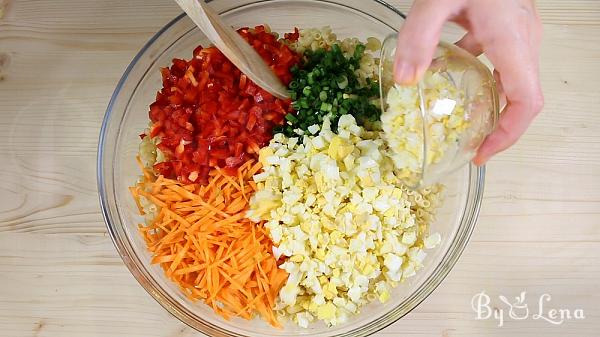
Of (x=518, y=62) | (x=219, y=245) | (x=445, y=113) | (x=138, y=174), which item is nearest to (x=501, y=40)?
(x=518, y=62)

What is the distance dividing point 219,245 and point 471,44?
0.72m

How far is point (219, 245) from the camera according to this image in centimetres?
142

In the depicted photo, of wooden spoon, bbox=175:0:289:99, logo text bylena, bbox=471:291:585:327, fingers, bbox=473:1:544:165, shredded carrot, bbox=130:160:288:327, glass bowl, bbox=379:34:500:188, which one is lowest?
shredded carrot, bbox=130:160:288:327

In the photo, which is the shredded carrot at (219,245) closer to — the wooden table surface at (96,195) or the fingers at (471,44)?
the wooden table surface at (96,195)

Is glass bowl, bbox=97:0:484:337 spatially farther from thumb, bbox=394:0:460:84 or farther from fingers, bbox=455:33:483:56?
thumb, bbox=394:0:460:84

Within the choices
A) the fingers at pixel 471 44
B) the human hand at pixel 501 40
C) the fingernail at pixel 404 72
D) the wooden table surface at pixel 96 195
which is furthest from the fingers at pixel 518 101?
the wooden table surface at pixel 96 195

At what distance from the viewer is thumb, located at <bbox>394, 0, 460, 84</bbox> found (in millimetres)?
Result: 1089

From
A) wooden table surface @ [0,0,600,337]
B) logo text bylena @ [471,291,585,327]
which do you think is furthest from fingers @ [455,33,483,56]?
logo text bylena @ [471,291,585,327]

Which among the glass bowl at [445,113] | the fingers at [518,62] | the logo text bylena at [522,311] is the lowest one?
the logo text bylena at [522,311]

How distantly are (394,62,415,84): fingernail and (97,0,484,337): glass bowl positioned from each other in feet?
1.49

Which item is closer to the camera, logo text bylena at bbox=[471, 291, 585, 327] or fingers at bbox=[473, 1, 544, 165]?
fingers at bbox=[473, 1, 544, 165]

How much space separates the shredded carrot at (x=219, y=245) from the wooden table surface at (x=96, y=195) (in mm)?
253

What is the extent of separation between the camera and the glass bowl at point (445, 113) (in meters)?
1.21

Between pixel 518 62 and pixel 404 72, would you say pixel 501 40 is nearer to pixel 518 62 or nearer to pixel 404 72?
pixel 518 62
